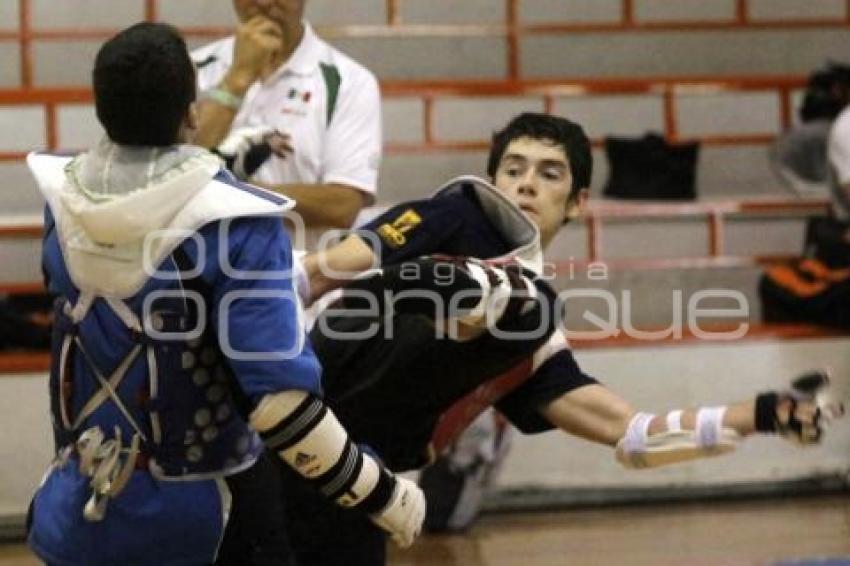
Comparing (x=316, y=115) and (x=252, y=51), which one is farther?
(x=316, y=115)

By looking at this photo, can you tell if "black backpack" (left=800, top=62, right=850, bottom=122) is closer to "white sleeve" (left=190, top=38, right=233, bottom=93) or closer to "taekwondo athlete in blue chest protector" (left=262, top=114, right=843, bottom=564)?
"white sleeve" (left=190, top=38, right=233, bottom=93)

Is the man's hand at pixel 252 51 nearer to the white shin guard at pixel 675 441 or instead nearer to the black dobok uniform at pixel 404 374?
the black dobok uniform at pixel 404 374

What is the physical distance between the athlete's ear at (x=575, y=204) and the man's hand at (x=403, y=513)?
1.08 meters

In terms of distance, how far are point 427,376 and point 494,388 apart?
0.69ft

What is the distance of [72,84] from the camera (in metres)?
7.97

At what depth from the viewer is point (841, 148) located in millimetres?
6652

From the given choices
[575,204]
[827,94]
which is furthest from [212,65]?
[827,94]

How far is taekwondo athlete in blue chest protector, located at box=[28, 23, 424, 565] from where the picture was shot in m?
2.57

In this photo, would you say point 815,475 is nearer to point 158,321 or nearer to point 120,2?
point 120,2

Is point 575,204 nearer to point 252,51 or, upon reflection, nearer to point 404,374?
point 404,374

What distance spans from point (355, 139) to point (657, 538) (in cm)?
181

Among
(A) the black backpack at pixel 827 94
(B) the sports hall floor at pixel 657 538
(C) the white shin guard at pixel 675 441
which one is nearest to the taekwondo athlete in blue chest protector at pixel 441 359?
(C) the white shin guard at pixel 675 441

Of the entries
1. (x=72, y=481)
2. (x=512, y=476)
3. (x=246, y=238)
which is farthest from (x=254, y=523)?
(x=512, y=476)

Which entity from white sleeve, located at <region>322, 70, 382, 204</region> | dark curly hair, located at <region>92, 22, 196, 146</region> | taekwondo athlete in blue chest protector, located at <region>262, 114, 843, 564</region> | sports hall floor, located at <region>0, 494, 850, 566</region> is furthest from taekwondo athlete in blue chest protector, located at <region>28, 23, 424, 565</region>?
sports hall floor, located at <region>0, 494, 850, 566</region>
